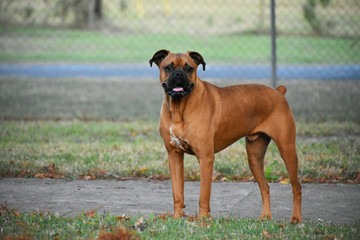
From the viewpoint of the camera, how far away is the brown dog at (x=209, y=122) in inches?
203

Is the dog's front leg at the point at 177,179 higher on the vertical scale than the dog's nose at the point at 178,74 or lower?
lower

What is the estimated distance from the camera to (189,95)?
522 cm

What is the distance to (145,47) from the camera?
2175 cm

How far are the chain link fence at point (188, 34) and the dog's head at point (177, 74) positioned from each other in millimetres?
9498

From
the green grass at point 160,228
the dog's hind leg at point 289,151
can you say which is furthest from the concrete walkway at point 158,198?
the green grass at point 160,228

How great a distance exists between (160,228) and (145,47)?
56.9 ft

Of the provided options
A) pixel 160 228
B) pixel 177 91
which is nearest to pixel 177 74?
pixel 177 91

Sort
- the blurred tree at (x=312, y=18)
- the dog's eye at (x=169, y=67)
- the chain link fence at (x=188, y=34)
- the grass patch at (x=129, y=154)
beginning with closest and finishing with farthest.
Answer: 1. the dog's eye at (x=169, y=67)
2. the grass patch at (x=129, y=154)
3. the blurred tree at (x=312, y=18)
4. the chain link fence at (x=188, y=34)

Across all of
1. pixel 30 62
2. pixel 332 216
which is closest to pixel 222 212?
pixel 332 216

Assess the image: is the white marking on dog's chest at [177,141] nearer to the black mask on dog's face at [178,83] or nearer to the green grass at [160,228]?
the black mask on dog's face at [178,83]

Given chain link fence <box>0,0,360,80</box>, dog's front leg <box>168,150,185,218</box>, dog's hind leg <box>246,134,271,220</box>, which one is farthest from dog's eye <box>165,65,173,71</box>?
chain link fence <box>0,0,360,80</box>

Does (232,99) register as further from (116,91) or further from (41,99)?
(116,91)

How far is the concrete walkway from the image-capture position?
5.62 m

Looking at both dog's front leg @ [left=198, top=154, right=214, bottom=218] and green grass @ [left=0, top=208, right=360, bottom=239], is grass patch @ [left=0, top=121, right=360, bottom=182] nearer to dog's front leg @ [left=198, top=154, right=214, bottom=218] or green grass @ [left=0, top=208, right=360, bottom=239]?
dog's front leg @ [left=198, top=154, right=214, bottom=218]
